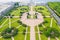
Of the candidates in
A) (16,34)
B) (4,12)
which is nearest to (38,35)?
(16,34)

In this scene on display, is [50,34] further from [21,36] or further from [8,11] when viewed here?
[8,11]

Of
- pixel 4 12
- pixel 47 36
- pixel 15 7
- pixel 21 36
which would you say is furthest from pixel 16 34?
pixel 15 7

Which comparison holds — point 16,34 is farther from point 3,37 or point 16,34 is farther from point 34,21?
point 34,21

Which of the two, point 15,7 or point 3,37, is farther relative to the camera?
point 15,7

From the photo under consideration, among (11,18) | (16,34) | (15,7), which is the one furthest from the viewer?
(15,7)

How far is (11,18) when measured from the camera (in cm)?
4866

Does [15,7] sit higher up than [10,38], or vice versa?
[10,38]

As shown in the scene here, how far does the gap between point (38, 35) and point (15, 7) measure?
3337 centimetres

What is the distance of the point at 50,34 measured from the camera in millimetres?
34438

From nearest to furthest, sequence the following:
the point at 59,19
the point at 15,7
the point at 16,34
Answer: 1. the point at 16,34
2. the point at 59,19
3. the point at 15,7

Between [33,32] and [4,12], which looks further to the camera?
[4,12]

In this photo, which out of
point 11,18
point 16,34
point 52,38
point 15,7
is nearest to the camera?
point 52,38

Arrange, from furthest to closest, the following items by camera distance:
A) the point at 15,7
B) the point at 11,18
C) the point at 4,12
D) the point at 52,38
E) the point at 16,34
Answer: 1. the point at 15,7
2. the point at 4,12
3. the point at 11,18
4. the point at 16,34
5. the point at 52,38

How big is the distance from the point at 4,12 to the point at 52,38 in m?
26.7
